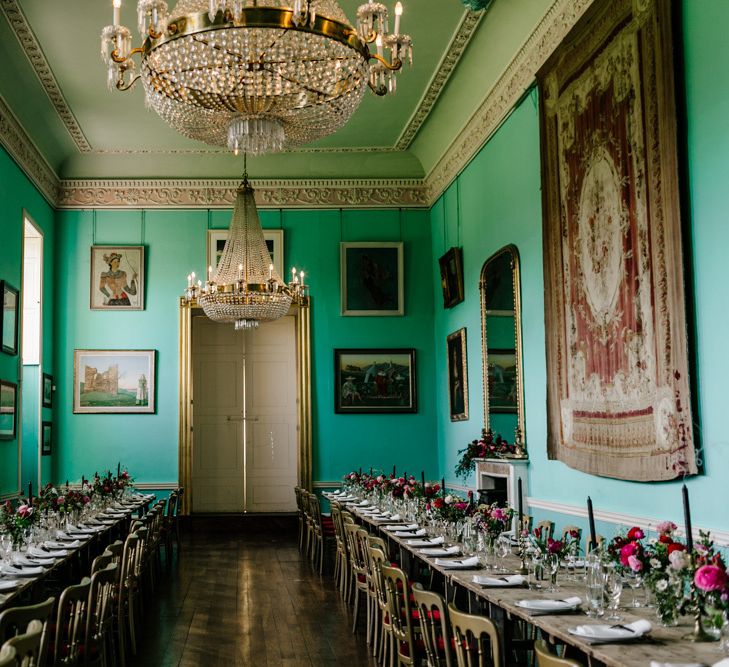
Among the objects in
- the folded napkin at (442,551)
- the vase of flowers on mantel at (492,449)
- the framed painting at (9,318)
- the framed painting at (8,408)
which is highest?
the framed painting at (9,318)

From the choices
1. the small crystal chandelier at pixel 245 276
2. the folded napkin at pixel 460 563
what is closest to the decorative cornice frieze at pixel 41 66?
the small crystal chandelier at pixel 245 276

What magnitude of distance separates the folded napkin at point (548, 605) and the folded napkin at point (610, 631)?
38cm

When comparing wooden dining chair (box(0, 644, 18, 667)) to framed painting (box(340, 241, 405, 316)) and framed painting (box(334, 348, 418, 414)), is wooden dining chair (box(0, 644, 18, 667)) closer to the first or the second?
framed painting (box(334, 348, 418, 414))

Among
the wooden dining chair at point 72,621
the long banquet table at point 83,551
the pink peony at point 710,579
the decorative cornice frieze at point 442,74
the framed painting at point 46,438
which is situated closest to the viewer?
the pink peony at point 710,579

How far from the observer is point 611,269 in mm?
7875

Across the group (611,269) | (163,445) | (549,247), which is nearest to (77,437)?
(163,445)

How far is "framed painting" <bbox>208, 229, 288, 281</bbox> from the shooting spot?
1573cm

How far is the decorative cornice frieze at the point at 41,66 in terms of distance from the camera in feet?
34.2

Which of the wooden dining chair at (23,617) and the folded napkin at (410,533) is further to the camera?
the folded napkin at (410,533)

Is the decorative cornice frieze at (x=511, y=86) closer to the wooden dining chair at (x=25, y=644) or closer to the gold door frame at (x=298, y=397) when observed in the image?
the gold door frame at (x=298, y=397)

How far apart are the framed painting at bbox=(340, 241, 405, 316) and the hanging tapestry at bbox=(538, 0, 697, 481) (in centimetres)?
643

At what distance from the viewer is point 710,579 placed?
12.3ft

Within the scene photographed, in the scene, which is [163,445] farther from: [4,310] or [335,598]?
[335,598]

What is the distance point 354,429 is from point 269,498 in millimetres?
2492
